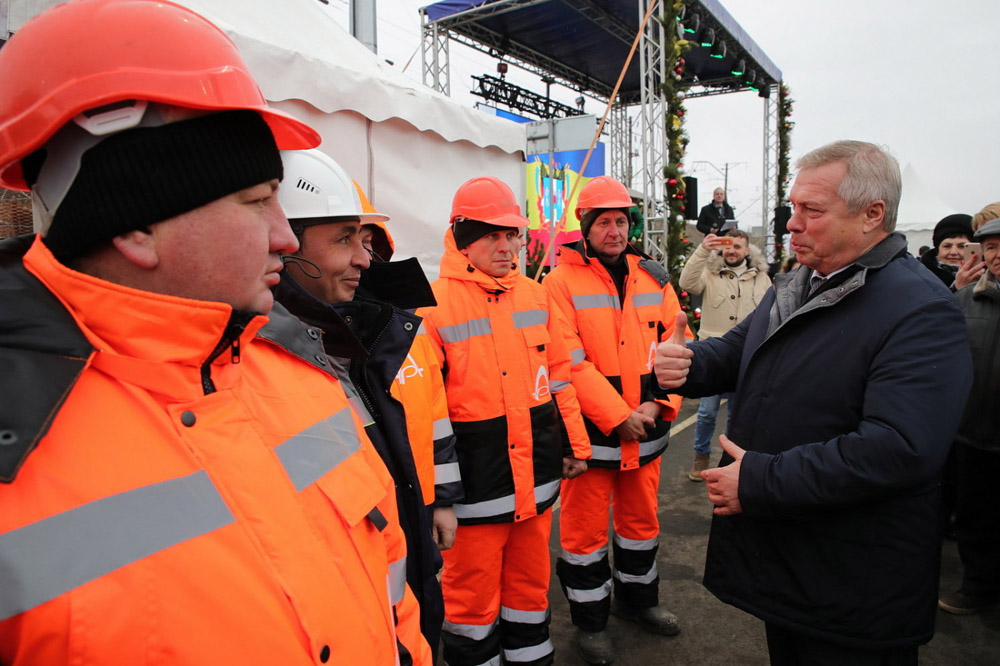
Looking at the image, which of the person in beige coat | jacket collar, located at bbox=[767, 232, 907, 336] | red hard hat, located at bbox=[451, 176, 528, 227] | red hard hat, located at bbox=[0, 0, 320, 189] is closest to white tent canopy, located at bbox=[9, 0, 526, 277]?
red hard hat, located at bbox=[451, 176, 528, 227]

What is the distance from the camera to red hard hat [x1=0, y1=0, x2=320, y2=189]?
78cm

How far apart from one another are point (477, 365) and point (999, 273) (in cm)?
306

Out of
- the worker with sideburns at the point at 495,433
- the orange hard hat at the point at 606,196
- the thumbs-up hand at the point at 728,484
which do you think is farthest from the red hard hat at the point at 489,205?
the thumbs-up hand at the point at 728,484

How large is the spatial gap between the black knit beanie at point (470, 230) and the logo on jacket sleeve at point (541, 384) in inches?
26.6

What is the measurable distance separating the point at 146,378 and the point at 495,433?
184 cm

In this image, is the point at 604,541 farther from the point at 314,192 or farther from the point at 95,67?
the point at 95,67

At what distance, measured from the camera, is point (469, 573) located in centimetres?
253

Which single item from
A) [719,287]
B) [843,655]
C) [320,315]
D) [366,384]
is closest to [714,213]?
[719,287]

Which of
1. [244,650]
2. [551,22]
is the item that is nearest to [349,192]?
[244,650]

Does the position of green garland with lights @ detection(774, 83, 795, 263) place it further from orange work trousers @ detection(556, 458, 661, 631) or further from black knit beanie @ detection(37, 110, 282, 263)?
black knit beanie @ detection(37, 110, 282, 263)

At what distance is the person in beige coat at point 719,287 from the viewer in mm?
5180

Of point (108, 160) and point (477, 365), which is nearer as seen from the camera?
point (108, 160)

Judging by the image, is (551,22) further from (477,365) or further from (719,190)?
(477,365)

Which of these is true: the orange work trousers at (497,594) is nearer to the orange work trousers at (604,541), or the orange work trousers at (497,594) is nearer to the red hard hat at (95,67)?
the orange work trousers at (604,541)
